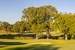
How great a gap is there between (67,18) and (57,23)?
402 centimetres

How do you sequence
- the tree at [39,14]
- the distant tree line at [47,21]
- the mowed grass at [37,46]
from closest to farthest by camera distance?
the mowed grass at [37,46], the distant tree line at [47,21], the tree at [39,14]

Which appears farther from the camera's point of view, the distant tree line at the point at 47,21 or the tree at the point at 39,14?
the tree at the point at 39,14

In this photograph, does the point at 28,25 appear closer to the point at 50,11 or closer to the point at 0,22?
the point at 50,11

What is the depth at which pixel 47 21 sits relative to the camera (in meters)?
94.7

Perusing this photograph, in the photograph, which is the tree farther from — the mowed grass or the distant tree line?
the mowed grass

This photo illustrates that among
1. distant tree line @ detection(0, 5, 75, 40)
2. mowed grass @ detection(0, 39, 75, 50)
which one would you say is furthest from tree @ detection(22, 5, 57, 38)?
mowed grass @ detection(0, 39, 75, 50)

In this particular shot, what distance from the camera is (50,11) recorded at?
10375cm

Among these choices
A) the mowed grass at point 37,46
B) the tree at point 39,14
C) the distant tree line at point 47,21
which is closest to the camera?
the mowed grass at point 37,46

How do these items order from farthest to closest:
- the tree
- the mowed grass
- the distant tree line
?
the tree, the distant tree line, the mowed grass

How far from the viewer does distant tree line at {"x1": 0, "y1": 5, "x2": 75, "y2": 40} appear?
Result: 7806 centimetres

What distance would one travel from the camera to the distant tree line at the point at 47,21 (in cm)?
7806

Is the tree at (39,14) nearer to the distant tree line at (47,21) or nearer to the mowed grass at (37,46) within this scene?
the distant tree line at (47,21)

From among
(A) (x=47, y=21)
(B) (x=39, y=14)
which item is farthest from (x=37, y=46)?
(B) (x=39, y=14)

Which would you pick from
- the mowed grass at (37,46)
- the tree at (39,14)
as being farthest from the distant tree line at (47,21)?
the mowed grass at (37,46)
